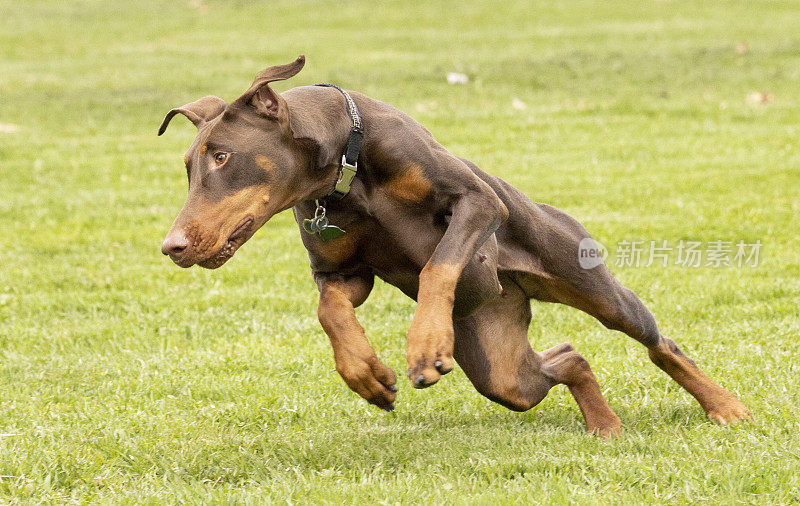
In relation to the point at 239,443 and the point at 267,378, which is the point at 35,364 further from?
the point at 239,443

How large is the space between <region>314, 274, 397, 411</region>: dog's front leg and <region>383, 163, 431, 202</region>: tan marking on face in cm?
48

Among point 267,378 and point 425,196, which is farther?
point 267,378

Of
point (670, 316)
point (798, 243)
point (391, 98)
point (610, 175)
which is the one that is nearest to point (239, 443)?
point (670, 316)

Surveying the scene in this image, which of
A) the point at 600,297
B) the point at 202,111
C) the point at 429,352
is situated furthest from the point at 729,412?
the point at 202,111

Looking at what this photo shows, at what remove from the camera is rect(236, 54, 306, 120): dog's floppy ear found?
3.89m

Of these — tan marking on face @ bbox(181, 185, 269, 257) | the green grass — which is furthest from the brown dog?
the green grass


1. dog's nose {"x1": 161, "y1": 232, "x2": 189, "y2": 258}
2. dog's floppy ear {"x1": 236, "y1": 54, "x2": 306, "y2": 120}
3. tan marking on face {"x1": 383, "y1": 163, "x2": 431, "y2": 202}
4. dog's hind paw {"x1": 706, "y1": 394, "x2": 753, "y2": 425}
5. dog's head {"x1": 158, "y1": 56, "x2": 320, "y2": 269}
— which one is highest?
dog's floppy ear {"x1": 236, "y1": 54, "x2": 306, "y2": 120}

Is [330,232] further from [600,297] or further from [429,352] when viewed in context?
[600,297]

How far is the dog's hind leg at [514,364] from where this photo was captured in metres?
4.93

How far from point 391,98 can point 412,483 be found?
12.6m

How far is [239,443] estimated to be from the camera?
4.90 m

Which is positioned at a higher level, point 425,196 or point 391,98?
point 425,196

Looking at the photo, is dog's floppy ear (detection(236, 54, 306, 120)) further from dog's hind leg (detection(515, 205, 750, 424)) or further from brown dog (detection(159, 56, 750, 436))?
dog's hind leg (detection(515, 205, 750, 424))

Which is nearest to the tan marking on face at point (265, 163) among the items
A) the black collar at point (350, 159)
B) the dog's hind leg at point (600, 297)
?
the black collar at point (350, 159)
